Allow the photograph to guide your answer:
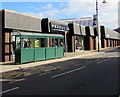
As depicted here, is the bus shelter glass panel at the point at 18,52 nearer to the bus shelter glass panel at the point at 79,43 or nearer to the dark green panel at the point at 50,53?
the dark green panel at the point at 50,53

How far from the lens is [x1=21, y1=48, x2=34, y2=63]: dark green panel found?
15180 millimetres

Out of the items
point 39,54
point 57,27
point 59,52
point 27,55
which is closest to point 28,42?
point 39,54

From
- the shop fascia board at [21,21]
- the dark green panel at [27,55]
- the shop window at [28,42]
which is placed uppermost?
the shop fascia board at [21,21]

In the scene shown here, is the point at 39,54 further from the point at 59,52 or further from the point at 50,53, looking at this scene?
the point at 59,52

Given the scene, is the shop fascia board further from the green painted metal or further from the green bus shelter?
the green painted metal

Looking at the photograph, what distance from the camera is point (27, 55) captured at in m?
15.6

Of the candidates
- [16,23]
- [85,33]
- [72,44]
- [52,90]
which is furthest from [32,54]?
[85,33]

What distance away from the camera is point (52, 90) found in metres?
6.59

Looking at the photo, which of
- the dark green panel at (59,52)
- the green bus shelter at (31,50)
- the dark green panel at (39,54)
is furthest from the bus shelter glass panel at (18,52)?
the dark green panel at (59,52)

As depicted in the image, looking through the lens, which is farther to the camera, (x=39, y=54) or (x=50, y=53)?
(x=50, y=53)

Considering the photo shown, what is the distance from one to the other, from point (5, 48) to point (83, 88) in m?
12.3

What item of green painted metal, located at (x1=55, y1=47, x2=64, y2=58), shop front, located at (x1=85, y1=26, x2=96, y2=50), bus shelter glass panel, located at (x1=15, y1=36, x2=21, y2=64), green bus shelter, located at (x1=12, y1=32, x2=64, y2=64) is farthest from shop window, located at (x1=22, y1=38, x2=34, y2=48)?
shop front, located at (x1=85, y1=26, x2=96, y2=50)

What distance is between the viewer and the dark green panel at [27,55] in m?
15.2

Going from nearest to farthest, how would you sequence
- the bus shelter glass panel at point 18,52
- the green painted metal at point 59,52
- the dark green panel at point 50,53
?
1. the bus shelter glass panel at point 18,52
2. the dark green panel at point 50,53
3. the green painted metal at point 59,52
